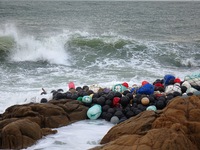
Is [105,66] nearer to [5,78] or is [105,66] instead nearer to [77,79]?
[77,79]

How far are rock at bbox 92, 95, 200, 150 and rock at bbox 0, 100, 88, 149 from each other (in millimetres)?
1495

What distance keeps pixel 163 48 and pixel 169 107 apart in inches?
647

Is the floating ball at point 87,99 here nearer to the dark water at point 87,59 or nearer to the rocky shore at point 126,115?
the rocky shore at point 126,115

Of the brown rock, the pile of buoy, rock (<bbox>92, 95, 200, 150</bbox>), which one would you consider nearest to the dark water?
the pile of buoy

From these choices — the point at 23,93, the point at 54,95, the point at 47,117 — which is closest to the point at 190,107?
the point at 47,117

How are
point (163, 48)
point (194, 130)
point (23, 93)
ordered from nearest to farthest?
point (194, 130), point (23, 93), point (163, 48)

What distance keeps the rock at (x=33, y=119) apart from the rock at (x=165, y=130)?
58.9 inches

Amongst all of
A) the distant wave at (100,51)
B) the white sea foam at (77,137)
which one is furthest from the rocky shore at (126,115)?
the distant wave at (100,51)

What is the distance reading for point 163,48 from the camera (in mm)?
21641

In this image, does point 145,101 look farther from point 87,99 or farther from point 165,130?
point 165,130

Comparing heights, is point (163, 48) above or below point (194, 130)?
above

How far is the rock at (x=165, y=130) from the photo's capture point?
4.54 m

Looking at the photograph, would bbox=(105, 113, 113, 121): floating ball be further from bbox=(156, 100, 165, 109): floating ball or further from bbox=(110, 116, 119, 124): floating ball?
bbox=(156, 100, 165, 109): floating ball

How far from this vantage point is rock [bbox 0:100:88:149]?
6.14 meters
